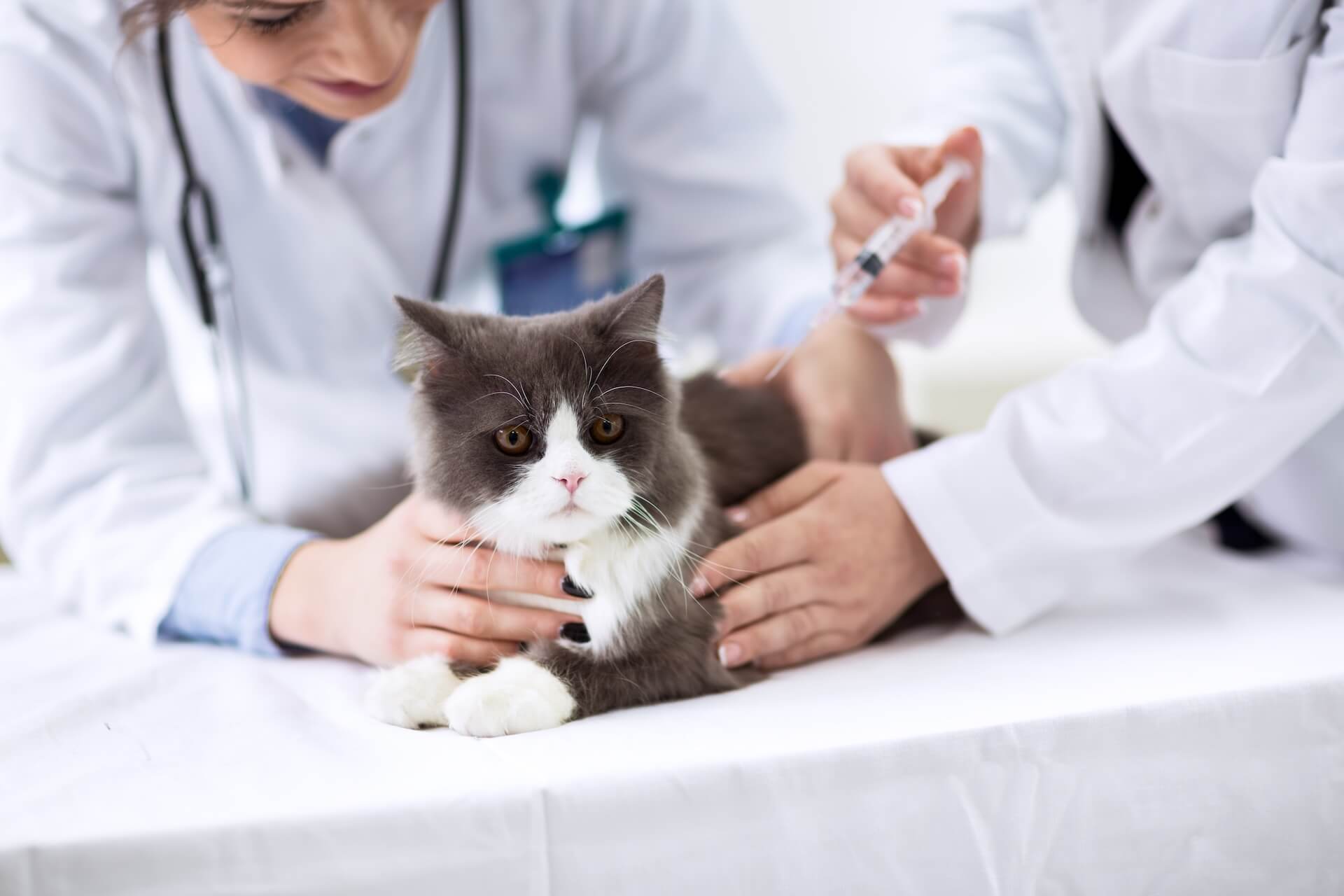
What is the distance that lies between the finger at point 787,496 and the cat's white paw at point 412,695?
13.3 inches

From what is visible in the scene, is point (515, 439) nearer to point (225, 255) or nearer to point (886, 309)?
point (886, 309)

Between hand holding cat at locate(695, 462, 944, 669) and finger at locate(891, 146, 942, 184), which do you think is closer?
hand holding cat at locate(695, 462, 944, 669)

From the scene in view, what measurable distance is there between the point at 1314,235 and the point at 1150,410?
0.70ft

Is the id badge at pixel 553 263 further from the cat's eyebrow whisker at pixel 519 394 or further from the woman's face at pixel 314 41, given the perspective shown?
the cat's eyebrow whisker at pixel 519 394

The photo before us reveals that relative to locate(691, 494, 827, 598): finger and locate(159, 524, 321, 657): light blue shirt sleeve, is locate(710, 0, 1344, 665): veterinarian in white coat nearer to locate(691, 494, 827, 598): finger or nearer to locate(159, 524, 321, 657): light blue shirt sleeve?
locate(691, 494, 827, 598): finger

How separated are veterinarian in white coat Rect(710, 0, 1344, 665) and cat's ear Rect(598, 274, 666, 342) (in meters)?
0.23

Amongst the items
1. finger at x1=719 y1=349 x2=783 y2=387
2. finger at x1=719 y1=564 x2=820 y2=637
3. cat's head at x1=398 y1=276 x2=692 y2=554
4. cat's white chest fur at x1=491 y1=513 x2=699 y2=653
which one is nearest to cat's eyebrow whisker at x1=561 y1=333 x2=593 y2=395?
cat's head at x1=398 y1=276 x2=692 y2=554

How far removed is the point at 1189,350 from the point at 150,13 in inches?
43.3

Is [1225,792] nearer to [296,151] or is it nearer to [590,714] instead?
[590,714]

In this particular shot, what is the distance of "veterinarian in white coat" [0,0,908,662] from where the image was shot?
0.92 meters

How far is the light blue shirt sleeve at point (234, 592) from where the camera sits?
95 centimetres

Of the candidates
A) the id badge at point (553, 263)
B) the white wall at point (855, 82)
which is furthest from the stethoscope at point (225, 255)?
the white wall at point (855, 82)

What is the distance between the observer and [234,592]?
959 millimetres

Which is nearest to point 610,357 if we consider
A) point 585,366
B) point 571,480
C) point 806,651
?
point 585,366
